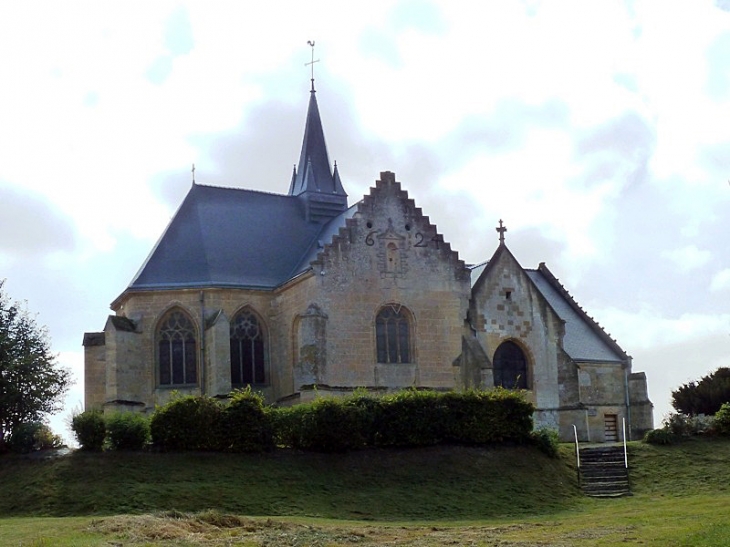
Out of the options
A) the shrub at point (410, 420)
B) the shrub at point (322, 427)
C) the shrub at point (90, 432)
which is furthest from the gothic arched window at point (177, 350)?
the shrub at point (410, 420)

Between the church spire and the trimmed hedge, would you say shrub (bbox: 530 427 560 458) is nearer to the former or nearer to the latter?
the trimmed hedge

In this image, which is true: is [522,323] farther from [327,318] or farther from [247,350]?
[247,350]

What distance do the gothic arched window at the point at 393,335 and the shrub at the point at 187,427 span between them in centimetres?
1085

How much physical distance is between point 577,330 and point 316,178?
1405 centimetres

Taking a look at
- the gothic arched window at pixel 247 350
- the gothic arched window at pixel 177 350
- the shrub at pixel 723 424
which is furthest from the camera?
the gothic arched window at pixel 247 350

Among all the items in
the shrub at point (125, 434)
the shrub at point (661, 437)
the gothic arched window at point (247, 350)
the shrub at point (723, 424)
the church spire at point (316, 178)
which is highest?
the church spire at point (316, 178)

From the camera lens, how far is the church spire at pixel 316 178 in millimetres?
50344

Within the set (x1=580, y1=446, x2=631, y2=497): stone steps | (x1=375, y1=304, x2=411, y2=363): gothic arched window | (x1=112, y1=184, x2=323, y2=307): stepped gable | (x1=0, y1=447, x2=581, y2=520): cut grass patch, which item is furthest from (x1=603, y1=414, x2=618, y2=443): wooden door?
(x1=112, y1=184, x2=323, y2=307): stepped gable

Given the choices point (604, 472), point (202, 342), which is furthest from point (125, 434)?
point (604, 472)

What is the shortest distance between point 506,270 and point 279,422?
15.3m

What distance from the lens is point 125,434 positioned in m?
33.0

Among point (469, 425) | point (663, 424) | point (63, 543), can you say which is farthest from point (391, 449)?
point (63, 543)

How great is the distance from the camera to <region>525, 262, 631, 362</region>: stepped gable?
1969 inches

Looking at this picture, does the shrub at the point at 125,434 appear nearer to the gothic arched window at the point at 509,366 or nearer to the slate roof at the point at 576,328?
the gothic arched window at the point at 509,366
